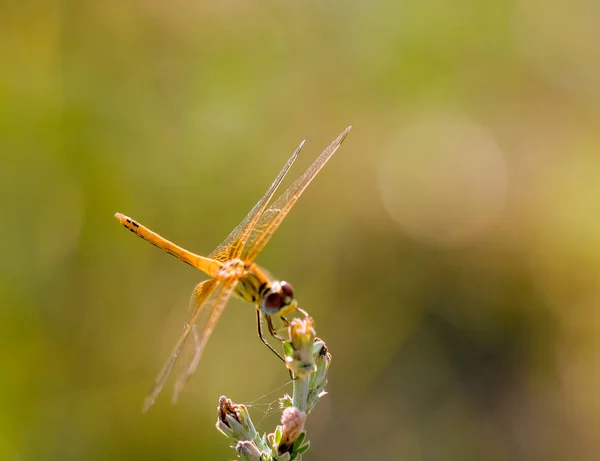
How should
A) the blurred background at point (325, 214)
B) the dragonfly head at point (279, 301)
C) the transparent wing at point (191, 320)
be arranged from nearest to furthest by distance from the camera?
the transparent wing at point (191, 320) < the dragonfly head at point (279, 301) < the blurred background at point (325, 214)

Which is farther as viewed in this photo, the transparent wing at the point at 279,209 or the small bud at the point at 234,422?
the transparent wing at the point at 279,209

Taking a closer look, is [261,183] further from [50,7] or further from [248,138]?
[50,7]

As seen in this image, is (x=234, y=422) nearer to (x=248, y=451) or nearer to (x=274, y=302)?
(x=248, y=451)

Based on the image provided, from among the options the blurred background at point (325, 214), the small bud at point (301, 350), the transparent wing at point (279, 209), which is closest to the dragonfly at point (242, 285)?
the transparent wing at point (279, 209)

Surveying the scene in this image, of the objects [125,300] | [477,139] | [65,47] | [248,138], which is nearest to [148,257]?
[125,300]

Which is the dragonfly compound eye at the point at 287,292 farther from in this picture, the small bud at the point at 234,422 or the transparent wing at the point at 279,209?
the small bud at the point at 234,422

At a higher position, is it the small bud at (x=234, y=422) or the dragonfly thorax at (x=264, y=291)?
the dragonfly thorax at (x=264, y=291)

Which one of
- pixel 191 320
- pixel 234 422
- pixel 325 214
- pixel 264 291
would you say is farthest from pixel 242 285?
pixel 325 214

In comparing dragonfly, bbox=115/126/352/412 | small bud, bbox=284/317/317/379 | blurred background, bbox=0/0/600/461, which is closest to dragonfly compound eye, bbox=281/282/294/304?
dragonfly, bbox=115/126/352/412

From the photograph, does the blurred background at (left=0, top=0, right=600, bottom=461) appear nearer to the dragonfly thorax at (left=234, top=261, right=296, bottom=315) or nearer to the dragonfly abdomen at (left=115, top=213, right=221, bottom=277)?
the dragonfly abdomen at (left=115, top=213, right=221, bottom=277)
